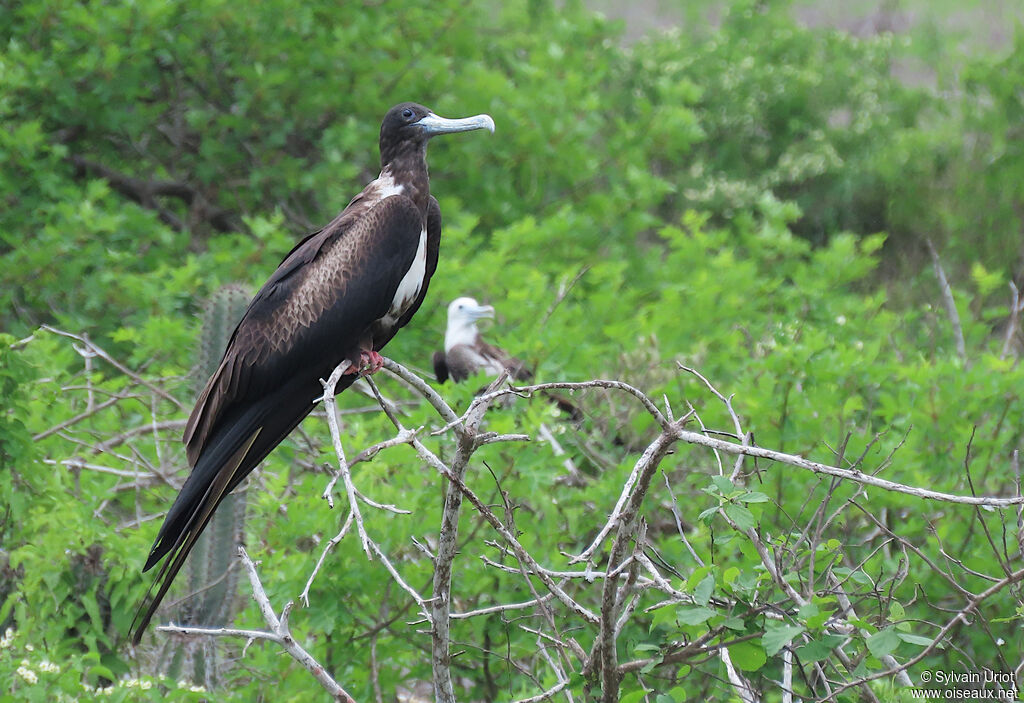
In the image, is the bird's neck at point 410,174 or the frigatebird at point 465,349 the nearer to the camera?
the bird's neck at point 410,174

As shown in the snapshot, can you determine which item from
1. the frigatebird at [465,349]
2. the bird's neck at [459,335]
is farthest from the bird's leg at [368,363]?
the bird's neck at [459,335]

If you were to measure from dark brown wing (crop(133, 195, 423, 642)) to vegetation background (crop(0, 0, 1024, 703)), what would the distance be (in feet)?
1.43

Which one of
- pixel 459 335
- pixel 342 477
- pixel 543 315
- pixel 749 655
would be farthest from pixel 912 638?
pixel 459 335

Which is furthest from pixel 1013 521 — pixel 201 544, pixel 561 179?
pixel 561 179

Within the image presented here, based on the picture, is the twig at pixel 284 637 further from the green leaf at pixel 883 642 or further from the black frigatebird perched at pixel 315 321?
Result: the green leaf at pixel 883 642

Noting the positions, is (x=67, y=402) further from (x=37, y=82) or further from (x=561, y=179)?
(x=561, y=179)

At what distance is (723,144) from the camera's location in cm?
1055

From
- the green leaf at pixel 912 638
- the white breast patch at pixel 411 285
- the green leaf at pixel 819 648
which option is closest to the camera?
the green leaf at pixel 912 638

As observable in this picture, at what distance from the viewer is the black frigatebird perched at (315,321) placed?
306 centimetres

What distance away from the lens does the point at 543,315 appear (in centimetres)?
491

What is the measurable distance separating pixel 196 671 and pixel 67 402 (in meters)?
1.16

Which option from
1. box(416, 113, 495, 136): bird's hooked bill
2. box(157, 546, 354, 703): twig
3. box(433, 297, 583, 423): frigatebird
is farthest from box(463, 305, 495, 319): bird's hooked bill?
box(157, 546, 354, 703): twig

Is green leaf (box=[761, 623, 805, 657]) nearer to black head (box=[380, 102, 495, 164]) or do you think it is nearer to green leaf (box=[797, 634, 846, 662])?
green leaf (box=[797, 634, 846, 662])

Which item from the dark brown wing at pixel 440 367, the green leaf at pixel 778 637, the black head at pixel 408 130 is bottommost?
the dark brown wing at pixel 440 367
